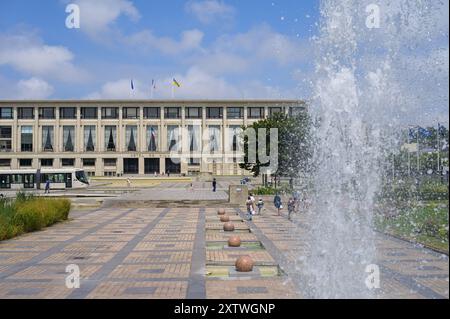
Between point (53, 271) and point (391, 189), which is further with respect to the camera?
point (391, 189)

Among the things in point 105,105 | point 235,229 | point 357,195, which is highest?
point 105,105

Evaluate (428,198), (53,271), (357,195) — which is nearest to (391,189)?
(428,198)

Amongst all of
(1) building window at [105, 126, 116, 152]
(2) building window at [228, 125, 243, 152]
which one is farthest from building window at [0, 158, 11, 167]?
(2) building window at [228, 125, 243, 152]

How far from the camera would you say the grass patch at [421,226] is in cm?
1539

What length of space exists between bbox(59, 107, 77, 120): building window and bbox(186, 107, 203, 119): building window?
66.7 ft

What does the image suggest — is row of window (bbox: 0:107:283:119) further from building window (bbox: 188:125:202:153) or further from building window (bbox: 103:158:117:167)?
building window (bbox: 103:158:117:167)

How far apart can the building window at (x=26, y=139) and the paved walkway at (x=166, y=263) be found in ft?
238

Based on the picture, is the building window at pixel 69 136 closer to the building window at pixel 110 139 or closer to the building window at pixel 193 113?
the building window at pixel 110 139

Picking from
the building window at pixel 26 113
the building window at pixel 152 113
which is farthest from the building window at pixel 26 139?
the building window at pixel 152 113

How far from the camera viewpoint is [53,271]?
12.1 meters

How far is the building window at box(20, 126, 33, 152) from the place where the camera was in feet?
291

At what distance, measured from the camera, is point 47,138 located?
89.3m
